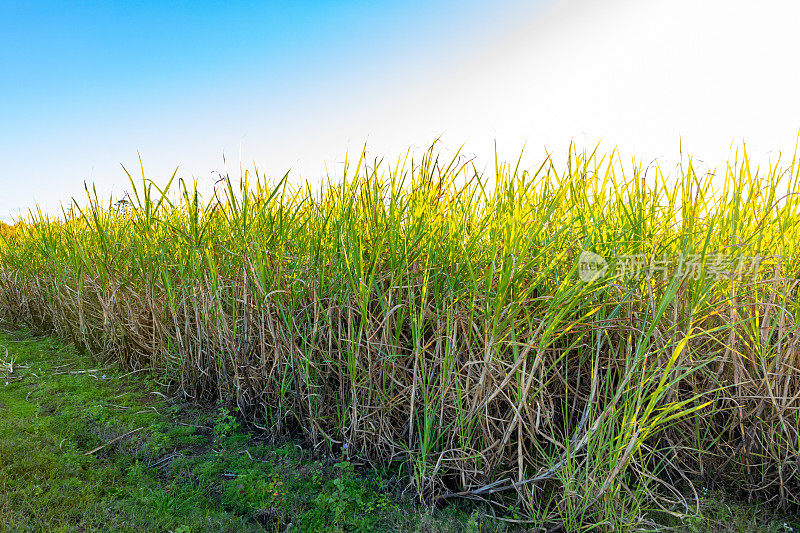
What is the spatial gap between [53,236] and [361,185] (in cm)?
360

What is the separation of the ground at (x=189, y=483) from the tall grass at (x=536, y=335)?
0.11 m

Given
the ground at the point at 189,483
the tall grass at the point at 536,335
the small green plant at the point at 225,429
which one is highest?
the tall grass at the point at 536,335

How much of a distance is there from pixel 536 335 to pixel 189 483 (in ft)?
4.80

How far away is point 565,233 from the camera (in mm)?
1825

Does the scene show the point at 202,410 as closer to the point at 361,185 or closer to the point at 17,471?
the point at 17,471

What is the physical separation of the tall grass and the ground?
0.11 metres

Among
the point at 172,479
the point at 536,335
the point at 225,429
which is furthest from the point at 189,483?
the point at 536,335

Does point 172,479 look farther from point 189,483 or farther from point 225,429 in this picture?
point 225,429

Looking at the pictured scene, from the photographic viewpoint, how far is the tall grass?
1594 millimetres

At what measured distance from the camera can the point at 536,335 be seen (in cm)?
159

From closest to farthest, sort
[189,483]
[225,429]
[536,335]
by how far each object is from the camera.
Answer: [536,335]
[189,483]
[225,429]

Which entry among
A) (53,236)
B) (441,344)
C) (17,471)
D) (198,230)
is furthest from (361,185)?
(53,236)

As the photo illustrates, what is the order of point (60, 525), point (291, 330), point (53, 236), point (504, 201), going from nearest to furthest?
point (60, 525) → point (504, 201) → point (291, 330) → point (53, 236)

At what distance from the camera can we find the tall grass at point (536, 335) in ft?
5.23
